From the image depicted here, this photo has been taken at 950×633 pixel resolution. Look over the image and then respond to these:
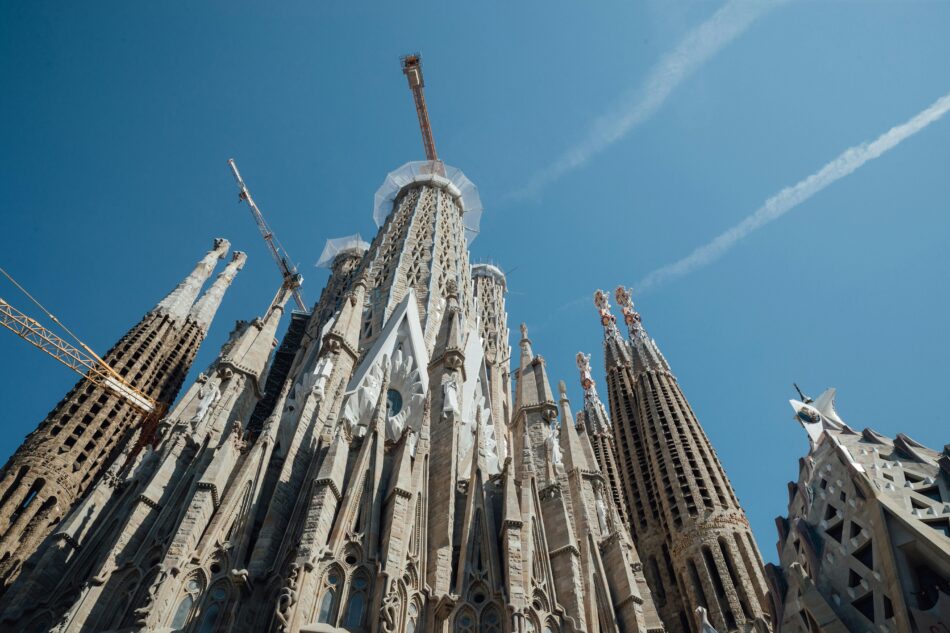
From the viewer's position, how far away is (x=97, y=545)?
1541 centimetres

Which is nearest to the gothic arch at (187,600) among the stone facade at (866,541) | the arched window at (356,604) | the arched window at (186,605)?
the arched window at (186,605)

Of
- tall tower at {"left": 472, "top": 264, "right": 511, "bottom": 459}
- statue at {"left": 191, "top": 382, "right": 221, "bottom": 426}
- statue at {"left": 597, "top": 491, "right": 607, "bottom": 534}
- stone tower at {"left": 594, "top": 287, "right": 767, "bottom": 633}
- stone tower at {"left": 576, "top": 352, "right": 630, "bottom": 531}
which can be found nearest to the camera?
statue at {"left": 597, "top": 491, "right": 607, "bottom": 534}

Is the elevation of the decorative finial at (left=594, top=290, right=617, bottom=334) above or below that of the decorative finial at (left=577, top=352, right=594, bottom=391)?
above

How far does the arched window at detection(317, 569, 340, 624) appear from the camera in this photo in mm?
11375

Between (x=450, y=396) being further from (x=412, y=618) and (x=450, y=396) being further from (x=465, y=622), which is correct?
(x=412, y=618)

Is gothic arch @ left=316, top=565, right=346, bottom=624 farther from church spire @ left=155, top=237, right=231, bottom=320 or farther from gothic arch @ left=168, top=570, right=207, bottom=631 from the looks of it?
church spire @ left=155, top=237, right=231, bottom=320

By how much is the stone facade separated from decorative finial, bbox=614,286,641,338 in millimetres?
41842

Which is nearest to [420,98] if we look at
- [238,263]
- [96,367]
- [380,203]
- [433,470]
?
[380,203]

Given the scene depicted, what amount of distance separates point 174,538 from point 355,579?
12.3 ft

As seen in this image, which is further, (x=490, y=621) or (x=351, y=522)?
(x=351, y=522)

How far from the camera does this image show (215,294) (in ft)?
164

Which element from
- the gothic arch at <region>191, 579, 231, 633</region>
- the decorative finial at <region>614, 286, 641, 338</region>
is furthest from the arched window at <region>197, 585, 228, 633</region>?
the decorative finial at <region>614, 286, 641, 338</region>

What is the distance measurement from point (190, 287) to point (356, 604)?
41642 millimetres

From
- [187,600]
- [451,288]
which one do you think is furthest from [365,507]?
[451,288]
